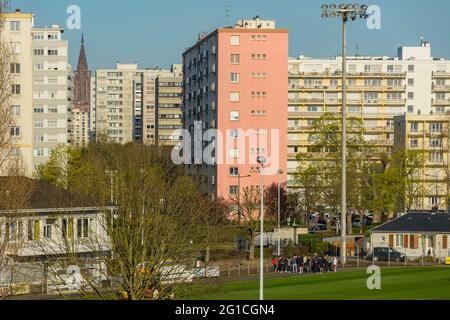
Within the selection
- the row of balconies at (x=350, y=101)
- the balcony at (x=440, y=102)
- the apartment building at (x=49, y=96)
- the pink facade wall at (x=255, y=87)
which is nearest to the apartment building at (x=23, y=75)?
the apartment building at (x=49, y=96)

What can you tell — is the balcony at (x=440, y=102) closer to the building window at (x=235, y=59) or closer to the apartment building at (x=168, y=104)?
the building window at (x=235, y=59)

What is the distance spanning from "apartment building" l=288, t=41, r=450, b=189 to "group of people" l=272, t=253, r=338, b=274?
62943 millimetres

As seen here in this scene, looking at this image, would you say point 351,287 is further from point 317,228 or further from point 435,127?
point 435,127

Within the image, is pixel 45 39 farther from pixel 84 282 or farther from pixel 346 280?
pixel 84 282

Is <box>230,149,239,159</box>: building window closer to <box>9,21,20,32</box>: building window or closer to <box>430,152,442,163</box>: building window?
<box>430,152,442,163</box>: building window

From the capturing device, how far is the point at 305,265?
171 ft

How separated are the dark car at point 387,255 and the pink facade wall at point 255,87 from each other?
35.9 metres

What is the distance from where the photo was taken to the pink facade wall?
9419cm

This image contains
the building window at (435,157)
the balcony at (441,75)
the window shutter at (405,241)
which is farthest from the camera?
the balcony at (441,75)

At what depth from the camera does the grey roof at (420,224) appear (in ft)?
195

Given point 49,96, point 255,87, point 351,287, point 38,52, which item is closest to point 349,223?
point 255,87

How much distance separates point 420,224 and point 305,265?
38.9 ft
